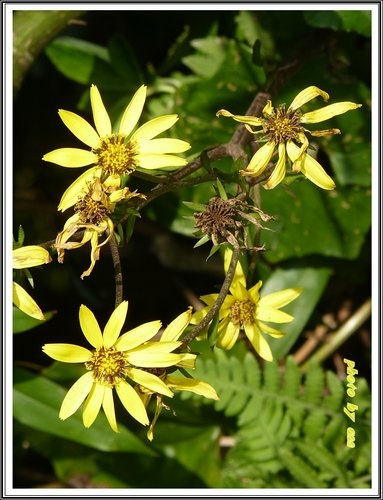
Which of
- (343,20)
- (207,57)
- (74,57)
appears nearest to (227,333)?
(343,20)

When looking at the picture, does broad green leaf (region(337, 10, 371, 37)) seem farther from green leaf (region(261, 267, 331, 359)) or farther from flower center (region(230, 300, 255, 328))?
flower center (region(230, 300, 255, 328))

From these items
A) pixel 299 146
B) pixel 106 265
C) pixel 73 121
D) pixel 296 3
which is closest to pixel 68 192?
pixel 73 121

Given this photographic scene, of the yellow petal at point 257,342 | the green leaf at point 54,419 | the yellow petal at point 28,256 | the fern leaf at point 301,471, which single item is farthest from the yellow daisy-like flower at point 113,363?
the fern leaf at point 301,471

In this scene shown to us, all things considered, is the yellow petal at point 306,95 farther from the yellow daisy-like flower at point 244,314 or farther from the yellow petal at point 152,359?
the yellow petal at point 152,359

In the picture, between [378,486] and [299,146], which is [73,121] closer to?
[299,146]

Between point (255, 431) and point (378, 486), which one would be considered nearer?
point (378, 486)

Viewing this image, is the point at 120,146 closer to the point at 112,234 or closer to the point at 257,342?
the point at 112,234

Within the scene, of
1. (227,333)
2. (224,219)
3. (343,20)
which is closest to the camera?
(224,219)
